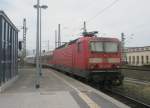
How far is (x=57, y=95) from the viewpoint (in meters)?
16.2

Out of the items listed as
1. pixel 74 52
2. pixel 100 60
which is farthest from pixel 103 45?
pixel 74 52

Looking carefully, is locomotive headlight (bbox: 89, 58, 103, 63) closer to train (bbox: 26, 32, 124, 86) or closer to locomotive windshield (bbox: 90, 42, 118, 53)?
train (bbox: 26, 32, 124, 86)

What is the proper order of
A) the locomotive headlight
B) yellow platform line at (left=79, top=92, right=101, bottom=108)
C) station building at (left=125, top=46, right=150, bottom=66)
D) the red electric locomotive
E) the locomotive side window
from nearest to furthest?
yellow platform line at (left=79, top=92, right=101, bottom=108) < the red electric locomotive < the locomotive headlight < the locomotive side window < station building at (left=125, top=46, right=150, bottom=66)

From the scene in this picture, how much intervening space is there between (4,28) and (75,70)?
9781mm

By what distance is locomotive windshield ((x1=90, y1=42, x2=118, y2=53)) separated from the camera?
907 inches

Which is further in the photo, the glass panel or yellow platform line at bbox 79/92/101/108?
the glass panel

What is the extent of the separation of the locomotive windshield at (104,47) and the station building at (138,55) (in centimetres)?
6723

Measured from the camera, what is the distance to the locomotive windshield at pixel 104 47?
2304cm

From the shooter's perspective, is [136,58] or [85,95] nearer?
[85,95]

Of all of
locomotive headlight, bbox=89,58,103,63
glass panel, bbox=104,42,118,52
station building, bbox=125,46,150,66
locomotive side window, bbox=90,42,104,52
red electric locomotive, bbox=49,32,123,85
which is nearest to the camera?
red electric locomotive, bbox=49,32,123,85

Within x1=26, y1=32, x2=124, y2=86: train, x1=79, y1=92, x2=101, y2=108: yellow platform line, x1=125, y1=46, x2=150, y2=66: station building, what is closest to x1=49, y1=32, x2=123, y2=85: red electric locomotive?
x1=26, y1=32, x2=124, y2=86: train

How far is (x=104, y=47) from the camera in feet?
76.5

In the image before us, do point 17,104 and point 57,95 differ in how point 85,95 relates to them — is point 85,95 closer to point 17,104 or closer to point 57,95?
point 57,95

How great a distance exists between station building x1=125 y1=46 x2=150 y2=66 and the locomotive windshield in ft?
221
